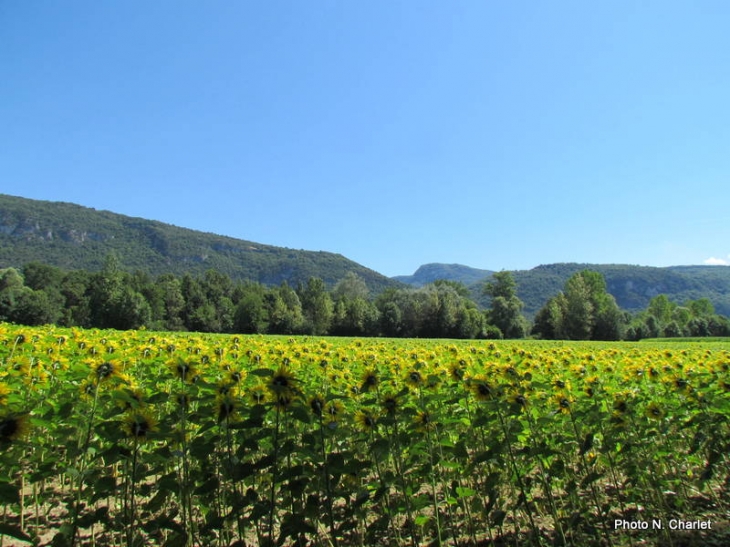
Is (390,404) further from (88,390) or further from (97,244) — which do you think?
(97,244)

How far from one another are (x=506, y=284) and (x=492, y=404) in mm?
79389

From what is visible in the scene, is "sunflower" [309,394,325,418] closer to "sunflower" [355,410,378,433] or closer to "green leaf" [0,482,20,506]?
"sunflower" [355,410,378,433]

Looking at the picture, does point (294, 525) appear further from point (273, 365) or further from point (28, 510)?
point (28, 510)

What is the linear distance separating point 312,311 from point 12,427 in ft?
236

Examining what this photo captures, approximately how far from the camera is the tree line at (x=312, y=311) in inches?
2296

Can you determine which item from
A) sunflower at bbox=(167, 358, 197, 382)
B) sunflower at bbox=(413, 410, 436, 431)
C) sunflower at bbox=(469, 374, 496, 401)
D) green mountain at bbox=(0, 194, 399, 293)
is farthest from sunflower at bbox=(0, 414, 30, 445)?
green mountain at bbox=(0, 194, 399, 293)

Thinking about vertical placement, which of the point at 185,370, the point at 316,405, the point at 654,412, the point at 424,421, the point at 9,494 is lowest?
the point at 654,412

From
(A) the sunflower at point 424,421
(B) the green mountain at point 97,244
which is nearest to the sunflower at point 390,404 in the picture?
(A) the sunflower at point 424,421

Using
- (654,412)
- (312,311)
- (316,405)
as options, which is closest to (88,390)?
(316,405)

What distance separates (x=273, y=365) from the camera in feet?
15.1

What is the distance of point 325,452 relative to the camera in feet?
10.5

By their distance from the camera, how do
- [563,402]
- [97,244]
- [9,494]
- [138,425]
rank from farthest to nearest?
[97,244]
[563,402]
[138,425]
[9,494]

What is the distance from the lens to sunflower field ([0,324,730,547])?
2.35m

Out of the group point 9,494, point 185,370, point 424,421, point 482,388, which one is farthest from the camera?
point 482,388
